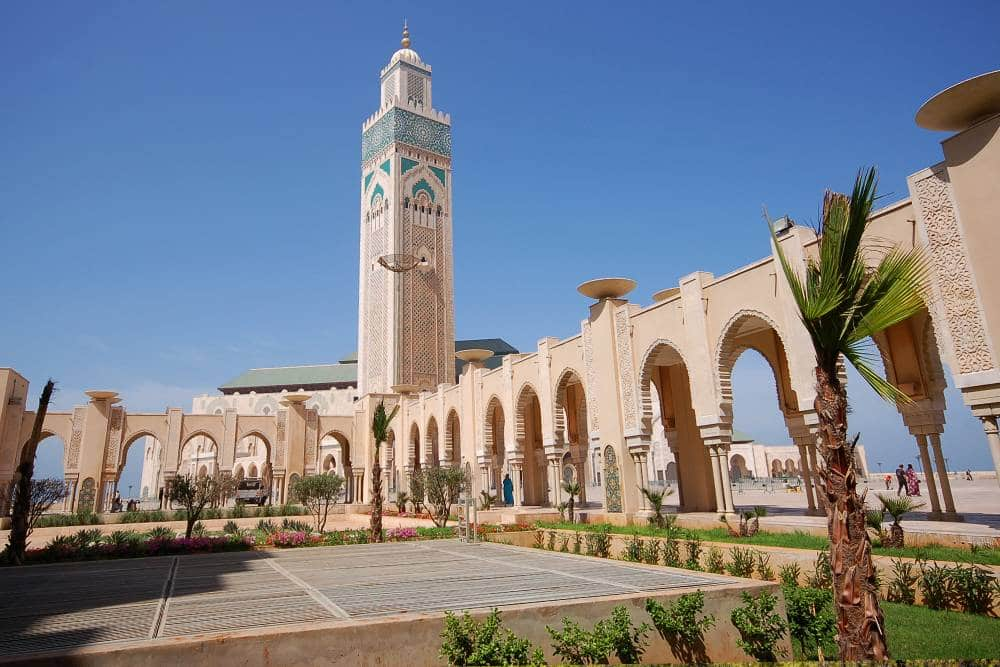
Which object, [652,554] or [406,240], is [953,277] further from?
[406,240]

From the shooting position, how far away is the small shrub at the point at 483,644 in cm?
373

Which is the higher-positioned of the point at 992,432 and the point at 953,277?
the point at 953,277

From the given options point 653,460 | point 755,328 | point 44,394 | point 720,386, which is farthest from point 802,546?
point 653,460

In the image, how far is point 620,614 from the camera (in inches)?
166

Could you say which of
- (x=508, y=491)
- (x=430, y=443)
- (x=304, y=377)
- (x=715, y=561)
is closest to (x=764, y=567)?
(x=715, y=561)

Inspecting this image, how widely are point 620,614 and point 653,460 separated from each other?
132 feet

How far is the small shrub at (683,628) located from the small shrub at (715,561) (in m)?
3.52

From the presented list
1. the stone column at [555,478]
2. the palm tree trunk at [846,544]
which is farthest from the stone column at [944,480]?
the stone column at [555,478]

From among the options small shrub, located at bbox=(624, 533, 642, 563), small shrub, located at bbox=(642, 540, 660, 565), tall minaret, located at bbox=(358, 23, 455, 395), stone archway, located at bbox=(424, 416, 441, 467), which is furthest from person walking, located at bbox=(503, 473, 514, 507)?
tall minaret, located at bbox=(358, 23, 455, 395)

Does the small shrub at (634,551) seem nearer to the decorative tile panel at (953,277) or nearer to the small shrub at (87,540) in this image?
the decorative tile panel at (953,277)

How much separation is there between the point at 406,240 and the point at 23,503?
958 inches

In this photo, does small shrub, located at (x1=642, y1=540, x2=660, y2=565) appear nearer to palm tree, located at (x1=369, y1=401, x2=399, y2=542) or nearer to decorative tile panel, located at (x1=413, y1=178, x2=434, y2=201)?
palm tree, located at (x1=369, y1=401, x2=399, y2=542)

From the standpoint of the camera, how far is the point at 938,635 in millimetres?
5180

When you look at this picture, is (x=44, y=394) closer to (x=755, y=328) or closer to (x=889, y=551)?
(x=889, y=551)
